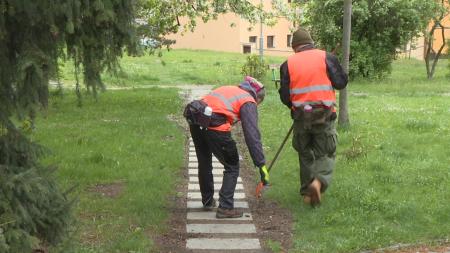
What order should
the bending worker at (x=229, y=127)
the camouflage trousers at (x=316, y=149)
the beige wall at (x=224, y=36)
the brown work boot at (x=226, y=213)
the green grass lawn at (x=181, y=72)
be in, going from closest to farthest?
the bending worker at (x=229, y=127) → the brown work boot at (x=226, y=213) → the camouflage trousers at (x=316, y=149) → the green grass lawn at (x=181, y=72) → the beige wall at (x=224, y=36)

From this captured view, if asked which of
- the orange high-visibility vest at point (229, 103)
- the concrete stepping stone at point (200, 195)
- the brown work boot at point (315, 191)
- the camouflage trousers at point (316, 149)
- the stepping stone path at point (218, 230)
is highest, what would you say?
the orange high-visibility vest at point (229, 103)

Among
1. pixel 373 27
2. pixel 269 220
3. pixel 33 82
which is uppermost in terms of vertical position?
pixel 373 27

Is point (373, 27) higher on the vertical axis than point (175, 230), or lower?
higher

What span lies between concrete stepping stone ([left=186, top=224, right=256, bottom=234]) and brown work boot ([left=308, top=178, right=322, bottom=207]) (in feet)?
2.48

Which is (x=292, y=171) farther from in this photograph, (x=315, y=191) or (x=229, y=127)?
(x=229, y=127)

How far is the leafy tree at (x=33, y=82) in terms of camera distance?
3.73m

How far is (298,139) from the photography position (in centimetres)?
683

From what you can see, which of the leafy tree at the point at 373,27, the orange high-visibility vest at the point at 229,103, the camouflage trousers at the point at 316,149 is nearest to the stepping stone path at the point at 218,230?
the camouflage trousers at the point at 316,149

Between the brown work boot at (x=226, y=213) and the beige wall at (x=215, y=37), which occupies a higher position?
the beige wall at (x=215, y=37)

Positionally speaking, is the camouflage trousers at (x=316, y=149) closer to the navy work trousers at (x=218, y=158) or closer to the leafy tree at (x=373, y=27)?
the navy work trousers at (x=218, y=158)

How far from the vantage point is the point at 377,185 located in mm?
7285

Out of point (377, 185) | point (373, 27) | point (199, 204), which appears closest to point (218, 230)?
point (199, 204)

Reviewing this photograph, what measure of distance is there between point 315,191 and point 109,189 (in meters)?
2.52

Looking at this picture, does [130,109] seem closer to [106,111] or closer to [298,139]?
[106,111]
